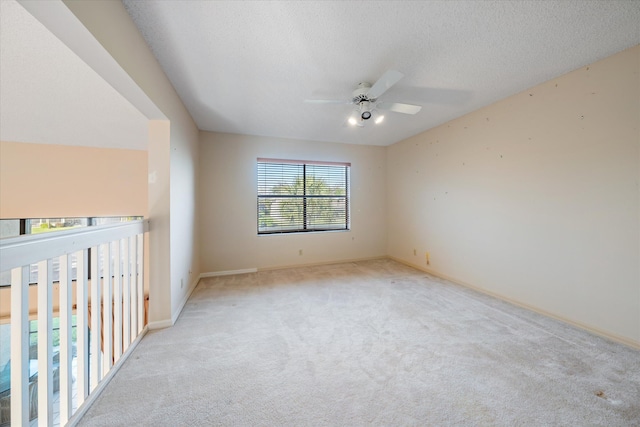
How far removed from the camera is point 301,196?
436 centimetres

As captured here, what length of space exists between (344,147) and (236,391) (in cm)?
402

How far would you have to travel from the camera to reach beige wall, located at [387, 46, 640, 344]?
191 centimetres

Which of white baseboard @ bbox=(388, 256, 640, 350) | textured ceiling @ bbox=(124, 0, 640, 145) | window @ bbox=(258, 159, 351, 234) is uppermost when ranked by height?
textured ceiling @ bbox=(124, 0, 640, 145)

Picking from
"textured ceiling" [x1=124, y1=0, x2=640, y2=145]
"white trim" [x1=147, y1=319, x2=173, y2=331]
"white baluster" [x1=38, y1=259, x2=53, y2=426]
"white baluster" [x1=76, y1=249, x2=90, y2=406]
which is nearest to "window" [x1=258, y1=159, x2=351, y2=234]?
"textured ceiling" [x1=124, y1=0, x2=640, y2=145]

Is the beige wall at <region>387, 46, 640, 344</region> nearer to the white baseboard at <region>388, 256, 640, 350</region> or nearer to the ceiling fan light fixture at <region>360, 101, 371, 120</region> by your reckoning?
the white baseboard at <region>388, 256, 640, 350</region>

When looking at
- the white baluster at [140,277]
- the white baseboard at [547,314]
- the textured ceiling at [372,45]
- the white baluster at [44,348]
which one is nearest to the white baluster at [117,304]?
the white baluster at [140,277]

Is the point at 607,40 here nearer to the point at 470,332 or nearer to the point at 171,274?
the point at 470,332

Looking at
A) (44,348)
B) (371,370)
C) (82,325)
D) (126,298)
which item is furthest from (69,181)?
(371,370)

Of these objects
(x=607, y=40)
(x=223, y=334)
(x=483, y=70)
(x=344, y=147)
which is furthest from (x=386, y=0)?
(x=344, y=147)

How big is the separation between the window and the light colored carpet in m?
→ 1.86

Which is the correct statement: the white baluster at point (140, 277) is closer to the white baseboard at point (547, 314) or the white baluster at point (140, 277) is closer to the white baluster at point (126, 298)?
the white baluster at point (126, 298)

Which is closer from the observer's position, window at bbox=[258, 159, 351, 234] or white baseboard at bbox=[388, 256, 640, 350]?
white baseboard at bbox=[388, 256, 640, 350]

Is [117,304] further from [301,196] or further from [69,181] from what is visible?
[69,181]

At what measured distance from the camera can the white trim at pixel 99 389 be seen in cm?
121
